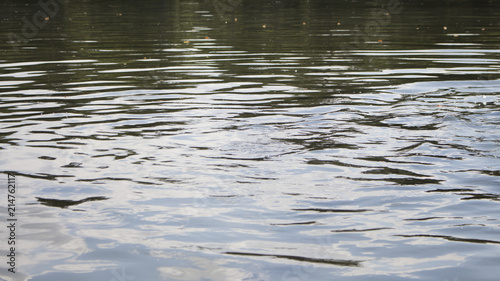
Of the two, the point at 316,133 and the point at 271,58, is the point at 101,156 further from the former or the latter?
the point at 271,58

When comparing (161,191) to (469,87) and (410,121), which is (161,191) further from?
(469,87)

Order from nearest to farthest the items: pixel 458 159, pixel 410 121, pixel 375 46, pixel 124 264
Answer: pixel 124 264, pixel 458 159, pixel 410 121, pixel 375 46

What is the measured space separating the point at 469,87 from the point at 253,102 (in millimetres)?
4345

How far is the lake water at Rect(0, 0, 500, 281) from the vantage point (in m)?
5.91

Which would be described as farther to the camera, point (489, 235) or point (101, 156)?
point (101, 156)

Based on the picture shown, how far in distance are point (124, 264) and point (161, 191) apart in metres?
1.76

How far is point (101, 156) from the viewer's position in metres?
8.88

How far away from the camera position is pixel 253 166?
823 cm

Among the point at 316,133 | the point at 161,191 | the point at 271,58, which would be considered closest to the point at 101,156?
→ the point at 161,191

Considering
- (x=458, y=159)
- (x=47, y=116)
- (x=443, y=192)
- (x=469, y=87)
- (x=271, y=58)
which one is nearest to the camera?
(x=443, y=192)

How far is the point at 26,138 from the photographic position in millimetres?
10000

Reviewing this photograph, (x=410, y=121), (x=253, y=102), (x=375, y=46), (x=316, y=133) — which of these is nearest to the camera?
(x=316, y=133)

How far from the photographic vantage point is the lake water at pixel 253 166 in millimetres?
5906

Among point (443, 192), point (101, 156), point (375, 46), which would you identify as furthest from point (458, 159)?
point (375, 46)
